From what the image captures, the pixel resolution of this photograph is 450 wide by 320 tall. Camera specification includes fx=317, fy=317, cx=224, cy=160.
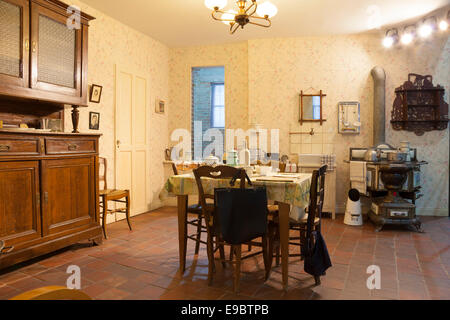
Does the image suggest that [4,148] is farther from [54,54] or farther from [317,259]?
[317,259]

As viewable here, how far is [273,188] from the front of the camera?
2.41 m

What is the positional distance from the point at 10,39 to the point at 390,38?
483 cm

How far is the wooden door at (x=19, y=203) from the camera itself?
2568 millimetres

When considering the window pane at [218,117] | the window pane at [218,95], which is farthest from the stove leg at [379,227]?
the window pane at [218,95]

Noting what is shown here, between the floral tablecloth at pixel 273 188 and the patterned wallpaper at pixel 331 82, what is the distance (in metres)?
2.87

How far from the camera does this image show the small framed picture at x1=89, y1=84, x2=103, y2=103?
13.5ft

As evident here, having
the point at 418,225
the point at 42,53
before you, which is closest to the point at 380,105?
the point at 418,225

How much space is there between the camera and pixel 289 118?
5.34 m

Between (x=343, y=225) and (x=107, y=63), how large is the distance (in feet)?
13.0

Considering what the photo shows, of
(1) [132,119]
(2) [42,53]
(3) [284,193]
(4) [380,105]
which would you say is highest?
(2) [42,53]

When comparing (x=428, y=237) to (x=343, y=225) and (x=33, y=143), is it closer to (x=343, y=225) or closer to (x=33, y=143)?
(x=343, y=225)

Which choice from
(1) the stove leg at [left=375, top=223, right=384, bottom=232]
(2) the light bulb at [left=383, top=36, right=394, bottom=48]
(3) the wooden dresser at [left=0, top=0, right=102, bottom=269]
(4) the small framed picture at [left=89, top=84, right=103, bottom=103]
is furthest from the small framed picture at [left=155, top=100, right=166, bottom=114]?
(1) the stove leg at [left=375, top=223, right=384, bottom=232]

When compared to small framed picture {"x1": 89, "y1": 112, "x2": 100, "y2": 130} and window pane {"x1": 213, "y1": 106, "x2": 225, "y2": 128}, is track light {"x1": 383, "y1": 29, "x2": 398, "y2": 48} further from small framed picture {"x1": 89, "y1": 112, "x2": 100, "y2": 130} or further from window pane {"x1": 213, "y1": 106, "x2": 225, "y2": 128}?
small framed picture {"x1": 89, "y1": 112, "x2": 100, "y2": 130}
